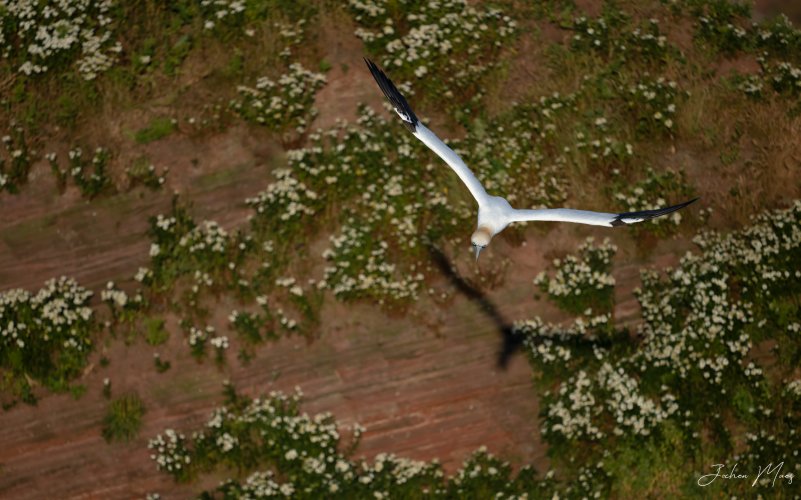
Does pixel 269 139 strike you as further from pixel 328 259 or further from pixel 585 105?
pixel 585 105

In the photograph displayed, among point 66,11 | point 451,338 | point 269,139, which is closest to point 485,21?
point 269,139

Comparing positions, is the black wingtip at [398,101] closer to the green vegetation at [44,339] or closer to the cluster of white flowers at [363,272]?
the cluster of white flowers at [363,272]

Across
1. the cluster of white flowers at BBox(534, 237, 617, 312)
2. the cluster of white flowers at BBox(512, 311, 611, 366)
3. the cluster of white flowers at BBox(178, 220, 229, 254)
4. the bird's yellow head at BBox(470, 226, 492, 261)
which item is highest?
the bird's yellow head at BBox(470, 226, 492, 261)

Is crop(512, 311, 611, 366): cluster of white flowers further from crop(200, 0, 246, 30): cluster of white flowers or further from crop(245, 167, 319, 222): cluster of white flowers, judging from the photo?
crop(200, 0, 246, 30): cluster of white flowers

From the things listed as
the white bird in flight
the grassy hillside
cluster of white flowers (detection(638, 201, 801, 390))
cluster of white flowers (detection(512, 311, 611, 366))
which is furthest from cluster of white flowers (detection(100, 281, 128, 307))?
cluster of white flowers (detection(638, 201, 801, 390))

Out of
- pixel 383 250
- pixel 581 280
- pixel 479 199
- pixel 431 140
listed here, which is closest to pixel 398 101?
pixel 431 140


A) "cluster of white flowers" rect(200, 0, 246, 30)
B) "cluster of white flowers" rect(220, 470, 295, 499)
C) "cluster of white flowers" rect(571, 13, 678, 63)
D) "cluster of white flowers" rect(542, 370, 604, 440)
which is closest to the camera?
"cluster of white flowers" rect(220, 470, 295, 499)
